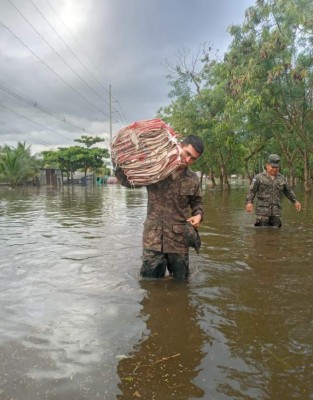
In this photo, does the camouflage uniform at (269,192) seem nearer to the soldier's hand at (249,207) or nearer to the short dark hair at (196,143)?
the soldier's hand at (249,207)

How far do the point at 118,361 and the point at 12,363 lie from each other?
0.70 m

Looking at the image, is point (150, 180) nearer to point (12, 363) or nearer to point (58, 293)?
point (58, 293)

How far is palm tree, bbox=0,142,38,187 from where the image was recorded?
36906 mm

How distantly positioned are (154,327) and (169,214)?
4.41ft

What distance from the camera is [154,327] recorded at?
3.12 meters

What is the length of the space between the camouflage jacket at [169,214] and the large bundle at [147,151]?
0.93 ft

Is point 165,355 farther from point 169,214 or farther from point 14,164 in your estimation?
point 14,164

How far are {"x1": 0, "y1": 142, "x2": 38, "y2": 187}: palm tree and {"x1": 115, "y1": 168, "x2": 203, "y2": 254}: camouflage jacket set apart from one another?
35.7m

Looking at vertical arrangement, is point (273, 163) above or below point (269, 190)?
above

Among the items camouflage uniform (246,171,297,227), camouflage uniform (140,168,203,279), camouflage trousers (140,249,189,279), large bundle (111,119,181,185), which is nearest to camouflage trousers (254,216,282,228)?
camouflage uniform (246,171,297,227)

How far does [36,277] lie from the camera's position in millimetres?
4617

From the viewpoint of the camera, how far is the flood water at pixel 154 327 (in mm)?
2273

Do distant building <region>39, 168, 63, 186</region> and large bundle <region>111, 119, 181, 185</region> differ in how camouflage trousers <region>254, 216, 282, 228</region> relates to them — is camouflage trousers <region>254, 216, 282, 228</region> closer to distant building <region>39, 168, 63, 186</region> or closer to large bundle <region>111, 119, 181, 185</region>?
large bundle <region>111, 119, 181, 185</region>

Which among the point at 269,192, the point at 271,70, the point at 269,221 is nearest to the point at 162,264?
the point at 269,192
